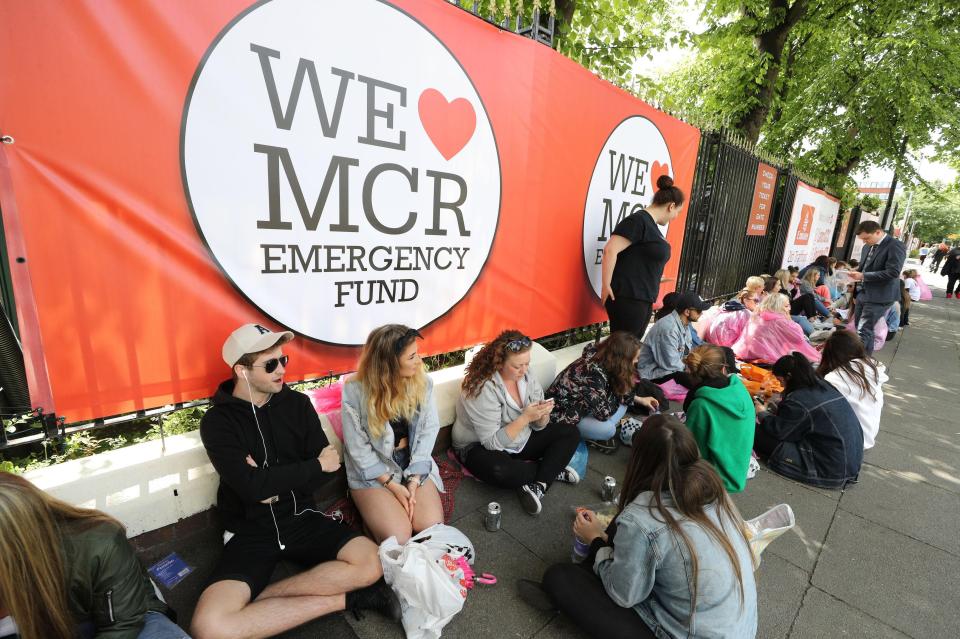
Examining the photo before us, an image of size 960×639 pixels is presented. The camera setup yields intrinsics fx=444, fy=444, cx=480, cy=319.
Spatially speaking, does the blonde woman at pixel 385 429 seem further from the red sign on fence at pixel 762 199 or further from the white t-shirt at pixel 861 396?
the red sign on fence at pixel 762 199

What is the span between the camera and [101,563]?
1.45 metres

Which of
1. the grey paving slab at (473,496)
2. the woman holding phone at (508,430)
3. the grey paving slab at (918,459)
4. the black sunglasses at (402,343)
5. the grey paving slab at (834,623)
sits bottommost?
the grey paving slab at (834,623)

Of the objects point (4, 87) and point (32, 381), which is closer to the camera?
point (4, 87)

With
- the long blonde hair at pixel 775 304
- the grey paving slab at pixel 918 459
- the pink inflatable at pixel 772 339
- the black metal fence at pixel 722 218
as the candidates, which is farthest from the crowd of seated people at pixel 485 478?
the black metal fence at pixel 722 218

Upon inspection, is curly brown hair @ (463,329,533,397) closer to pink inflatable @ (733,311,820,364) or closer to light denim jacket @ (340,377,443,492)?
light denim jacket @ (340,377,443,492)

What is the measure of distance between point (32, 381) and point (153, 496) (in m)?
A: 0.77

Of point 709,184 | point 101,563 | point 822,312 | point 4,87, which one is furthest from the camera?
point 822,312

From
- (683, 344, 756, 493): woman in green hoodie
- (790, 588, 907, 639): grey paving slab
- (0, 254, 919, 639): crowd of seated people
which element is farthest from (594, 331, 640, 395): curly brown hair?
(790, 588, 907, 639): grey paving slab

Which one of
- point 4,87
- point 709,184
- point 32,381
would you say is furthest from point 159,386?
point 709,184

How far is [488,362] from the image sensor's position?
310cm

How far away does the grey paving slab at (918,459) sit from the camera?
3714 mm

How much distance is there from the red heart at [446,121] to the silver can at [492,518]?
2.37 metres

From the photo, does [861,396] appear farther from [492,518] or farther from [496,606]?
[496,606]

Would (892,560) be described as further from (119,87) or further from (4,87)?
(4,87)
